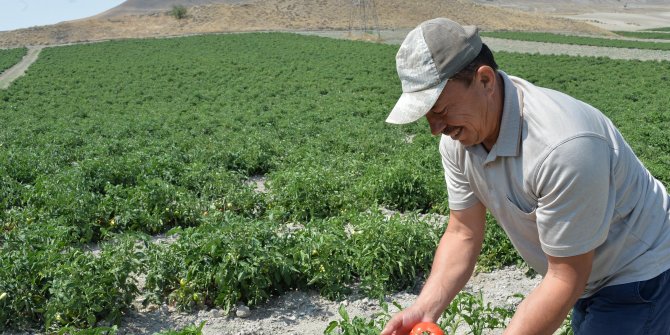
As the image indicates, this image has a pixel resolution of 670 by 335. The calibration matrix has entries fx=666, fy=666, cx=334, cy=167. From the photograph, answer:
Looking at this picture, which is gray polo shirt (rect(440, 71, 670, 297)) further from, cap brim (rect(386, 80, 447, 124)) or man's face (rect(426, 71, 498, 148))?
cap brim (rect(386, 80, 447, 124))

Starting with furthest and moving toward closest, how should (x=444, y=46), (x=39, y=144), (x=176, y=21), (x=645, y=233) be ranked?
(x=176, y=21) → (x=39, y=144) → (x=645, y=233) → (x=444, y=46)

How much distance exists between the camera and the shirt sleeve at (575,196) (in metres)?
2.01

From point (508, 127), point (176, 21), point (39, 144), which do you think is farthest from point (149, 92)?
point (176, 21)

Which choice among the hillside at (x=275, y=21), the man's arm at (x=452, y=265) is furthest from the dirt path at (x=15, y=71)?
the man's arm at (x=452, y=265)

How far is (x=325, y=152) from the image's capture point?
1058cm

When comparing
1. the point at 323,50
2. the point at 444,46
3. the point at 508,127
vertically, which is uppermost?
the point at 444,46

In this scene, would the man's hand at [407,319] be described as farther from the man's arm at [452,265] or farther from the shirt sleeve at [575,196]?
the shirt sleeve at [575,196]

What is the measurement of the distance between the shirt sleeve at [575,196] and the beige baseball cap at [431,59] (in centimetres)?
40

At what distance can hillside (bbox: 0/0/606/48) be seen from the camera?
6531cm

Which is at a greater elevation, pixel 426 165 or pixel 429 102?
pixel 429 102

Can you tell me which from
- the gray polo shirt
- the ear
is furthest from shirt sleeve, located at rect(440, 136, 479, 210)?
the ear

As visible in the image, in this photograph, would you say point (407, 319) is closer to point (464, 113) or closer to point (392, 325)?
point (392, 325)

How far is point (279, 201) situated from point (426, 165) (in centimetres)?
212

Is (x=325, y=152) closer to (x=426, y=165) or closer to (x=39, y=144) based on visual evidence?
(x=426, y=165)
